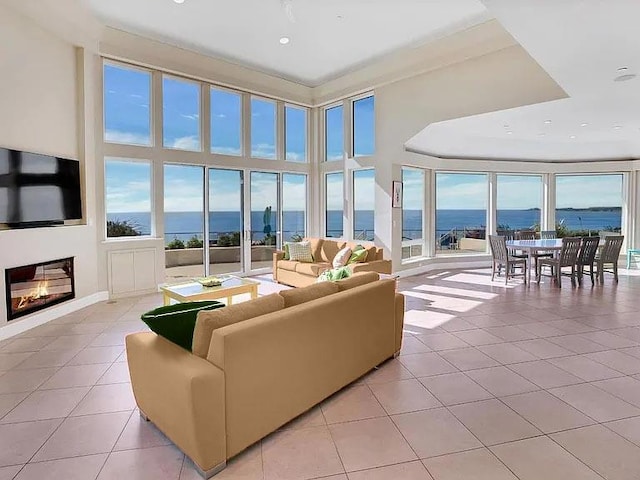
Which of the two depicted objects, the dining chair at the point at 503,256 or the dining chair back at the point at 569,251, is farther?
the dining chair at the point at 503,256

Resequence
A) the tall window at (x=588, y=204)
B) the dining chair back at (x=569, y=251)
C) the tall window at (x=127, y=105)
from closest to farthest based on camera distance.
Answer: the tall window at (x=127, y=105)
the dining chair back at (x=569, y=251)
the tall window at (x=588, y=204)

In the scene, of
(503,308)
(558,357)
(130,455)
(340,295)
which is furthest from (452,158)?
(130,455)

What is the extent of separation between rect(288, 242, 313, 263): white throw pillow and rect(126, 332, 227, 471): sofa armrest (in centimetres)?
533

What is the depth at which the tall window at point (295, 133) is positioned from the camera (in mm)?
9211

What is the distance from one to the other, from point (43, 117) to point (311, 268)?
4476 mm

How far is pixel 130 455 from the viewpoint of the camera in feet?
7.66

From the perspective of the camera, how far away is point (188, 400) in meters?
2.08

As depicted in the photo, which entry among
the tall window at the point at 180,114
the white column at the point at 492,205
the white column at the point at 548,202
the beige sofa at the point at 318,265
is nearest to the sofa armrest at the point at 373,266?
the beige sofa at the point at 318,265

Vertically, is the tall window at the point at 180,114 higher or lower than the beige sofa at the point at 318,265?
higher

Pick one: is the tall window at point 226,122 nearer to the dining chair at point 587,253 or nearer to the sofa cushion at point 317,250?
the sofa cushion at point 317,250

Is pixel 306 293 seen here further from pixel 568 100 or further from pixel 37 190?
pixel 568 100

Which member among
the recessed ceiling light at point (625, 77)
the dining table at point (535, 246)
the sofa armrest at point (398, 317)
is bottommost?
the sofa armrest at point (398, 317)

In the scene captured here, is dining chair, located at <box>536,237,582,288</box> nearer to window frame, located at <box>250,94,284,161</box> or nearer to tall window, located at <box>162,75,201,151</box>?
window frame, located at <box>250,94,284,161</box>

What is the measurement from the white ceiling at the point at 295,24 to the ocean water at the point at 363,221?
10.1 feet
